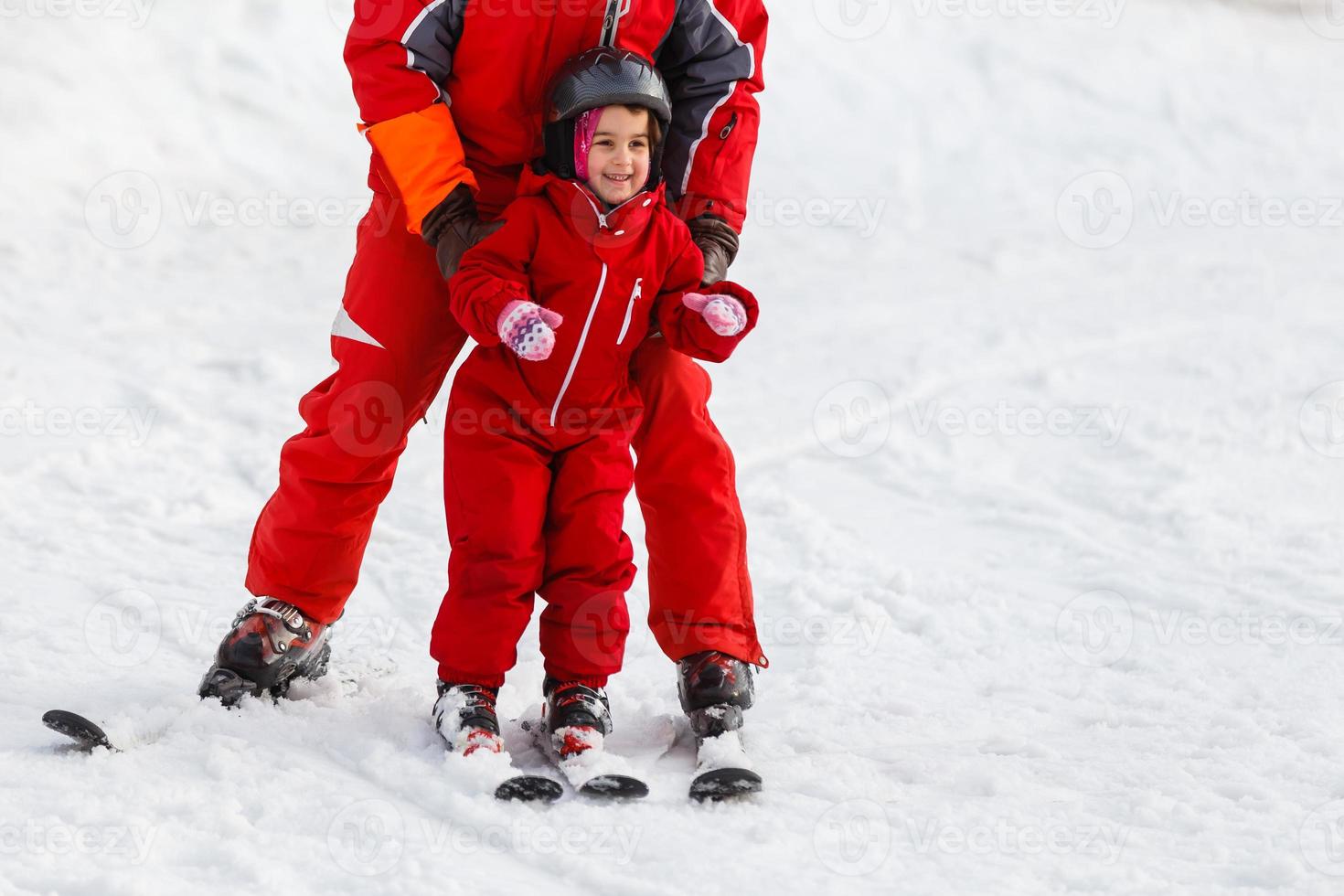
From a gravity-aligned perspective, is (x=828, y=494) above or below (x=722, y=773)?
above

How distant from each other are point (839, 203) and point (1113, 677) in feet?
17.6

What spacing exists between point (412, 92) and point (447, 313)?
43cm

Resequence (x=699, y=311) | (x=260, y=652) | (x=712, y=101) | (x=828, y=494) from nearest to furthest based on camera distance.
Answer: (x=699, y=311)
(x=260, y=652)
(x=712, y=101)
(x=828, y=494)

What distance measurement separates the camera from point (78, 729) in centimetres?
233

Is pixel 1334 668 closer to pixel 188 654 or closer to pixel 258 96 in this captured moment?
pixel 188 654

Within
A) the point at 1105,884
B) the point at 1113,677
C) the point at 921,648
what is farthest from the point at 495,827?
the point at 1113,677

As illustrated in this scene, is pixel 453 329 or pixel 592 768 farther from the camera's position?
pixel 453 329

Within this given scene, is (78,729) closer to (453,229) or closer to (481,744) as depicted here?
(481,744)

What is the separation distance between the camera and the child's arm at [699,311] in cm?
249

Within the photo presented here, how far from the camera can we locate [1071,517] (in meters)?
4.16

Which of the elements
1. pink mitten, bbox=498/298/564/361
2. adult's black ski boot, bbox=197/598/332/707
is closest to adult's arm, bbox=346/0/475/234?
pink mitten, bbox=498/298/564/361

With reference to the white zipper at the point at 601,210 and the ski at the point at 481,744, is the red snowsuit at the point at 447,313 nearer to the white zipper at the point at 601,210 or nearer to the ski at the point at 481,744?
the white zipper at the point at 601,210

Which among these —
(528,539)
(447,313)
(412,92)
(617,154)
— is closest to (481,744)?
(528,539)

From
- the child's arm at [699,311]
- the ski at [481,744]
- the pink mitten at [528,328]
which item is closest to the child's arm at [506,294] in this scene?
the pink mitten at [528,328]
